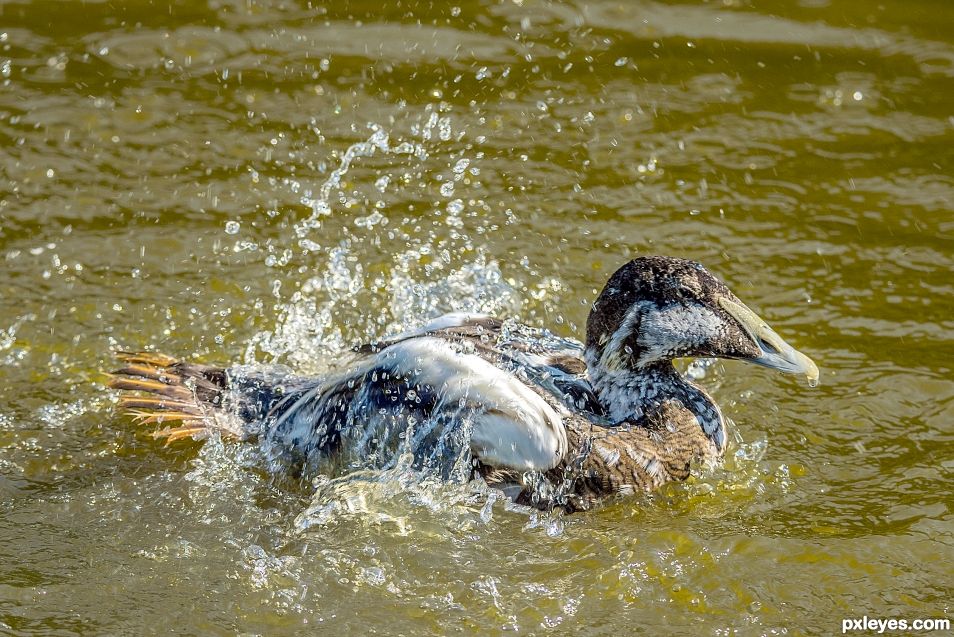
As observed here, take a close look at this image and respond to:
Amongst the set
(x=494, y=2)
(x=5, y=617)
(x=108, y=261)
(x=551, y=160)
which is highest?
(x=494, y=2)

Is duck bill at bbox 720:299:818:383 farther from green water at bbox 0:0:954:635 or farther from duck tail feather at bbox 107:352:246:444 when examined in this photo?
duck tail feather at bbox 107:352:246:444

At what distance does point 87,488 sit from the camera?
4660 mm

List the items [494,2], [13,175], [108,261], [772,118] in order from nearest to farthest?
[108,261] → [13,175] → [772,118] → [494,2]

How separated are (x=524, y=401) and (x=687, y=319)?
78cm

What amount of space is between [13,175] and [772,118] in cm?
441

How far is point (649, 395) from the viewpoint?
4758mm

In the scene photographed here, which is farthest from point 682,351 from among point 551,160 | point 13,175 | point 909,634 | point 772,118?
point 13,175

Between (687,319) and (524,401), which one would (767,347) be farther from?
(524,401)

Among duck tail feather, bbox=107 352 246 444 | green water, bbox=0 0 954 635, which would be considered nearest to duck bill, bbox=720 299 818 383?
green water, bbox=0 0 954 635

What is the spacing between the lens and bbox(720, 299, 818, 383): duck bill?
4551 millimetres

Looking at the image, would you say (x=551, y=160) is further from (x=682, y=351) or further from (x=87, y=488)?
(x=87, y=488)

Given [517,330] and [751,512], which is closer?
[751,512]

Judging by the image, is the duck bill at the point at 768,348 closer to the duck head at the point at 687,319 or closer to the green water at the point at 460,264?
the duck head at the point at 687,319

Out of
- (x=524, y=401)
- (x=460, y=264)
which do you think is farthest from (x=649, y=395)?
(x=460, y=264)
